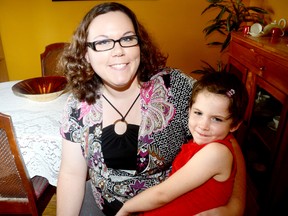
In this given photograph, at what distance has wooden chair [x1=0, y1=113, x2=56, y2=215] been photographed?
966 mm

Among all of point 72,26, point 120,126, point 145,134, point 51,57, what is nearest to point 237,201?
point 145,134

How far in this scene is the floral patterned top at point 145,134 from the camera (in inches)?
39.8

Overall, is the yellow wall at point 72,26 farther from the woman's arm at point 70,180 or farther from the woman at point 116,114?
the woman's arm at point 70,180

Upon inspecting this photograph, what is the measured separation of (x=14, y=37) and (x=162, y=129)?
302 centimetres

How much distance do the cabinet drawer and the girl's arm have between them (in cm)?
77

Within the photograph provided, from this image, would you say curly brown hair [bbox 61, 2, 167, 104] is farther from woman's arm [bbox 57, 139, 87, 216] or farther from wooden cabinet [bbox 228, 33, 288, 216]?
wooden cabinet [bbox 228, 33, 288, 216]

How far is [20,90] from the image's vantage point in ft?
5.31

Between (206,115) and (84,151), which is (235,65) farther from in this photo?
(84,151)

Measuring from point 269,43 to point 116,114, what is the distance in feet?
3.85

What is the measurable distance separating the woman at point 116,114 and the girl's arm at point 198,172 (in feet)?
0.59

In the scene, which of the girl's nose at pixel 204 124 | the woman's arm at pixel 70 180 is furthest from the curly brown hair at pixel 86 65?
the girl's nose at pixel 204 124

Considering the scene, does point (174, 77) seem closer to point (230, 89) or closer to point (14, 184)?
point (230, 89)

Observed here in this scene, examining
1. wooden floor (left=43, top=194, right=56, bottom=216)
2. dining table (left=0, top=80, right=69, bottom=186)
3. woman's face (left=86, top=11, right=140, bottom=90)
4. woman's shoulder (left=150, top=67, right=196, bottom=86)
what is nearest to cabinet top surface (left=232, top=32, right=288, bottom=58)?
woman's shoulder (left=150, top=67, right=196, bottom=86)

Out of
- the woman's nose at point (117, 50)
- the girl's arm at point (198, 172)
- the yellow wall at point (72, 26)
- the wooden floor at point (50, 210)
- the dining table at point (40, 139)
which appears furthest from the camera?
the yellow wall at point (72, 26)
